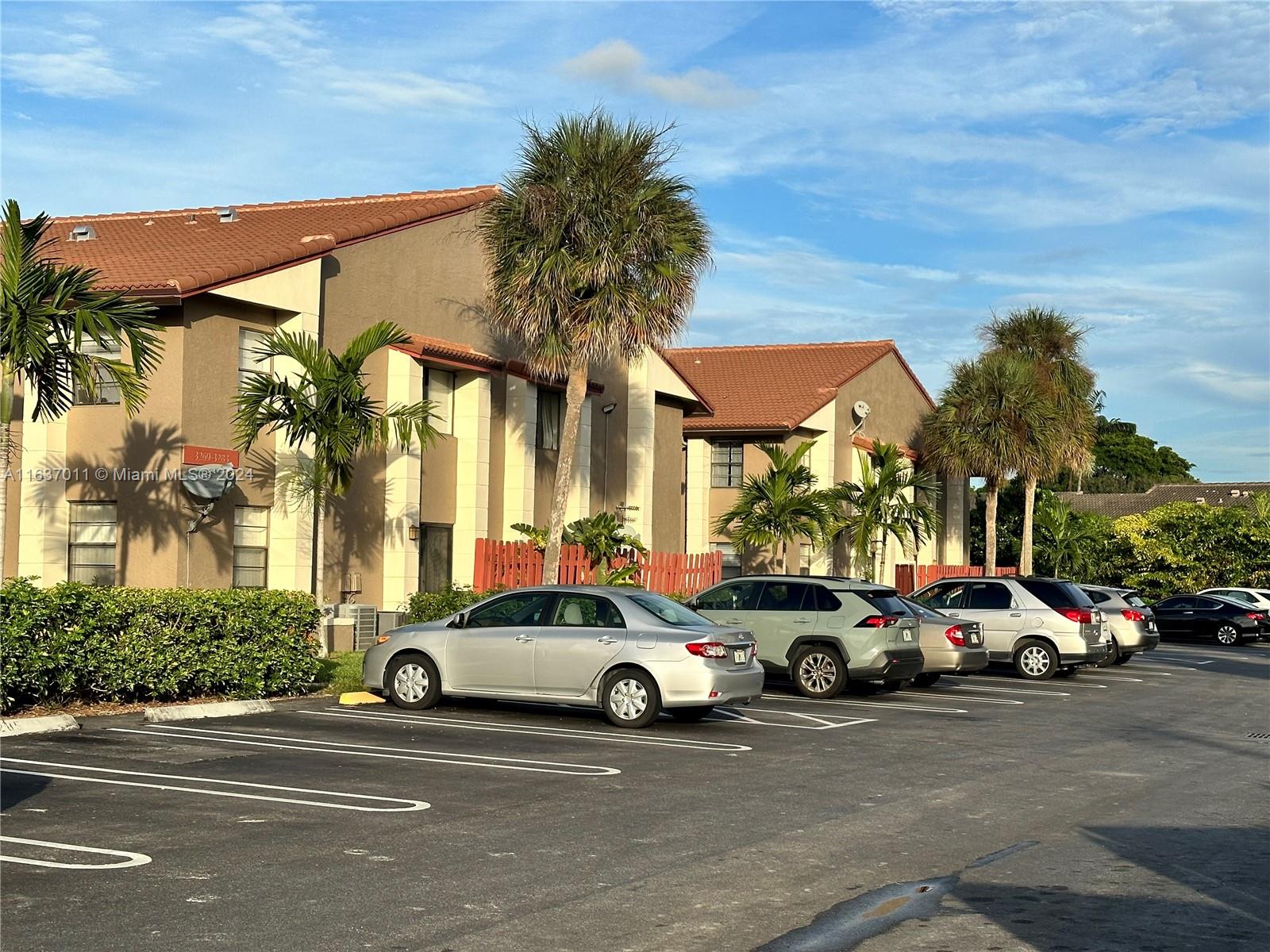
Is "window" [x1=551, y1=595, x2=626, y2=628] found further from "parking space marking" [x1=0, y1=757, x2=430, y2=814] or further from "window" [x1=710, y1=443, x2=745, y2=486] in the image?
"window" [x1=710, y1=443, x2=745, y2=486]

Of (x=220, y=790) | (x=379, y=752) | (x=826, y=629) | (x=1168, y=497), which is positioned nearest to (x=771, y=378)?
(x=826, y=629)

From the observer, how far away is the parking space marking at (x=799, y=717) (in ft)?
53.5

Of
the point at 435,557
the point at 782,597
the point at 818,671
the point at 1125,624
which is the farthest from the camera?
the point at 1125,624

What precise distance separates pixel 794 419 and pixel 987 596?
13.9m

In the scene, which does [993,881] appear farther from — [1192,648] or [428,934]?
[1192,648]

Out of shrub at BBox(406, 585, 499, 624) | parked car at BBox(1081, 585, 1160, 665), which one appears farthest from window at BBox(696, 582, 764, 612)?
parked car at BBox(1081, 585, 1160, 665)

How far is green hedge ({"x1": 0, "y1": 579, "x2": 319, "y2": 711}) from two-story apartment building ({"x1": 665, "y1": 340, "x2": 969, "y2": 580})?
18238mm

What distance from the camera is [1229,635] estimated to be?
4084 centimetres

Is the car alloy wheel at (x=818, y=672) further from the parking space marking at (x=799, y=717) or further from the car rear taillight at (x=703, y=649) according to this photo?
the car rear taillight at (x=703, y=649)

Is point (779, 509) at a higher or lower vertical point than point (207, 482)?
higher

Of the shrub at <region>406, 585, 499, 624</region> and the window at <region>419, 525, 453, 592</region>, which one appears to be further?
the window at <region>419, 525, 453, 592</region>

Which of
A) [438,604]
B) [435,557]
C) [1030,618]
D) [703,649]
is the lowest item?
[703,649]

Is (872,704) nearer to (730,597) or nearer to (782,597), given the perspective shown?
(782,597)

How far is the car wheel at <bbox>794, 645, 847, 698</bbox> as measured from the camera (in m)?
19.7
